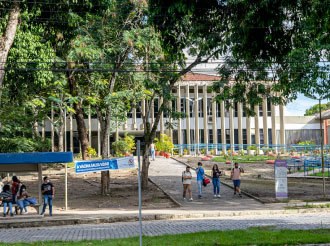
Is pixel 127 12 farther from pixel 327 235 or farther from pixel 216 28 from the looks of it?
pixel 327 235

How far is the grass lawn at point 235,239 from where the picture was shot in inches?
492

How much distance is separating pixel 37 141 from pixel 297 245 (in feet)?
88.9

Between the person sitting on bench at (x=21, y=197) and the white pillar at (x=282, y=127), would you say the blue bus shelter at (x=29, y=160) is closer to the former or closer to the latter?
the person sitting on bench at (x=21, y=197)

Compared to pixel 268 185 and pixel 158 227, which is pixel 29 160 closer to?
pixel 158 227

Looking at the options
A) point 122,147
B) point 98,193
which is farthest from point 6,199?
point 122,147

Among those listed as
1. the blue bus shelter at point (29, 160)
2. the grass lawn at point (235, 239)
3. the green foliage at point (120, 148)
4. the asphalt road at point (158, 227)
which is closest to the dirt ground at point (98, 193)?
the blue bus shelter at point (29, 160)

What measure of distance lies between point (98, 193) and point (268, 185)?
9.69 meters

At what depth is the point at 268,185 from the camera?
3117 centimetres

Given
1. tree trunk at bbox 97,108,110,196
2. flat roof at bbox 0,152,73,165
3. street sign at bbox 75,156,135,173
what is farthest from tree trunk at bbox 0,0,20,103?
tree trunk at bbox 97,108,110,196

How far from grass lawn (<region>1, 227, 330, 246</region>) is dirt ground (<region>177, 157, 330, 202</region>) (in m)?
10.8

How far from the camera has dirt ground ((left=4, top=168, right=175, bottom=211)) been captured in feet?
80.7

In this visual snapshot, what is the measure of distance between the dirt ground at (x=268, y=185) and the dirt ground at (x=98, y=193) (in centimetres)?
488

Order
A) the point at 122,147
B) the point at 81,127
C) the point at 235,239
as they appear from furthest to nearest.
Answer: the point at 122,147 < the point at 81,127 < the point at 235,239

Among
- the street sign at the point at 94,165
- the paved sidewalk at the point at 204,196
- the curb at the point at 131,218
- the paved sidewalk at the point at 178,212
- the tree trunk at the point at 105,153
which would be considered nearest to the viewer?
the curb at the point at 131,218
